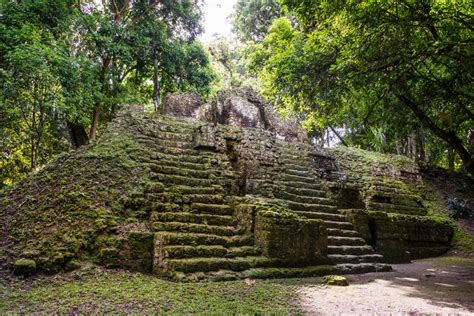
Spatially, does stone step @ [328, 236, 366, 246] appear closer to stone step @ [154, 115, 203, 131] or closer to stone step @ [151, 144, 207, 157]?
stone step @ [151, 144, 207, 157]

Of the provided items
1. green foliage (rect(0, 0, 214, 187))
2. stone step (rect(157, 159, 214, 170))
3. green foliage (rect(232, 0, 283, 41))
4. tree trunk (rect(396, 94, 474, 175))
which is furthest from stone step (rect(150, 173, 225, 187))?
green foliage (rect(232, 0, 283, 41))

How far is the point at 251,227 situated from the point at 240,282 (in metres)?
1.27

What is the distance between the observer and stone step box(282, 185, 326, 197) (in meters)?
7.64

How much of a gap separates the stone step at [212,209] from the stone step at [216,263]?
116 centimetres

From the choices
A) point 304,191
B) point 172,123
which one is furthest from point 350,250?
point 172,123

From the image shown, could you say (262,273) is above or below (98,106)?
below

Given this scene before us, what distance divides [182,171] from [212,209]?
4.05ft

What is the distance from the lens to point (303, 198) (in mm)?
7520

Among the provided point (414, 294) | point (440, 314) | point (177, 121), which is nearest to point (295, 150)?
point (177, 121)

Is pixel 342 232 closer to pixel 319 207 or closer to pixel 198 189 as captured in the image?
pixel 319 207

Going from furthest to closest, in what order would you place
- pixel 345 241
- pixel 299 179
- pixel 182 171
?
pixel 299 179, pixel 182 171, pixel 345 241

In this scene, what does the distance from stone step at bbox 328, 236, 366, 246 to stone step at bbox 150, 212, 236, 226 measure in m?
2.14

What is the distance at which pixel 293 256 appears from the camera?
5.19 metres

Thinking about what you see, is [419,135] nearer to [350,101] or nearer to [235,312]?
[350,101]
